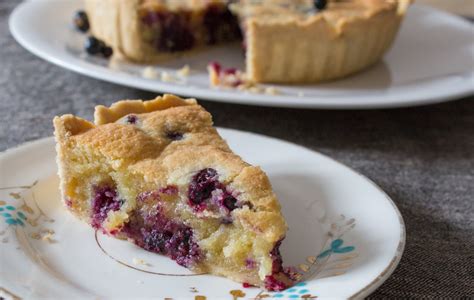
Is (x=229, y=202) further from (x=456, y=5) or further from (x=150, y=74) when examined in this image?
(x=456, y=5)

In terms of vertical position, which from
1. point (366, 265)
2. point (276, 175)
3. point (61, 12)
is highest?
point (366, 265)

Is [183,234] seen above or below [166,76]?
above

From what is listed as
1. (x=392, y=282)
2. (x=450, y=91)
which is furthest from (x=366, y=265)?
(x=450, y=91)

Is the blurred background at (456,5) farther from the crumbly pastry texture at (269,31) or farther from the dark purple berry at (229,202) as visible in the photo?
the dark purple berry at (229,202)

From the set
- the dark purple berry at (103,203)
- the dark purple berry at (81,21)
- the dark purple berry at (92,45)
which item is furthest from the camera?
the dark purple berry at (81,21)

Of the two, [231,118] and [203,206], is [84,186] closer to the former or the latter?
[203,206]

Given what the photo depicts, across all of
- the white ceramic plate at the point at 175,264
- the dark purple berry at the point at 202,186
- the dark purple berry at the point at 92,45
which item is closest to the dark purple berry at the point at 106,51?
the dark purple berry at the point at 92,45

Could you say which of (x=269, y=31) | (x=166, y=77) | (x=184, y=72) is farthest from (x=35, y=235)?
(x=269, y=31)
